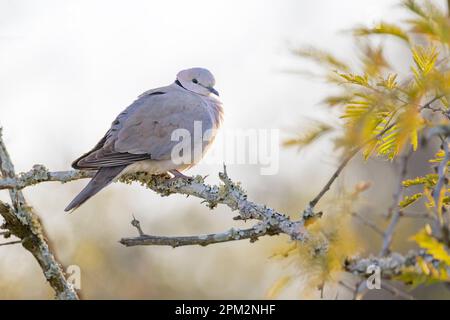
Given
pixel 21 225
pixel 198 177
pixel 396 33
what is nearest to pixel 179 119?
pixel 198 177

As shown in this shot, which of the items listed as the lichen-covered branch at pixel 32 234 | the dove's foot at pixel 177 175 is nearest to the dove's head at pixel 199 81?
the dove's foot at pixel 177 175

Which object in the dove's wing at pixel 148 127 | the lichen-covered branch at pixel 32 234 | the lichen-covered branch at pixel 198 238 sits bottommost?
the lichen-covered branch at pixel 32 234

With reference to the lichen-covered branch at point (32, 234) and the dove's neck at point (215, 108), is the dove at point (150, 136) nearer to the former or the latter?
the dove's neck at point (215, 108)

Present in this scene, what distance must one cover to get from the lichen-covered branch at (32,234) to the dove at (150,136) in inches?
12.3

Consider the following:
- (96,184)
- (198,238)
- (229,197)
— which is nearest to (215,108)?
(96,184)

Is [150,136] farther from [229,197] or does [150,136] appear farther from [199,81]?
[229,197]

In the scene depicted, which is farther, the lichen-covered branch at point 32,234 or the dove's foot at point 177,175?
the dove's foot at point 177,175

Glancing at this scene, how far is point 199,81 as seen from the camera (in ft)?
22.1

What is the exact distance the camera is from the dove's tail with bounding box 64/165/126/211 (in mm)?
5137

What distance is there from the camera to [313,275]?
2.79 m

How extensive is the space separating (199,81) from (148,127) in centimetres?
109

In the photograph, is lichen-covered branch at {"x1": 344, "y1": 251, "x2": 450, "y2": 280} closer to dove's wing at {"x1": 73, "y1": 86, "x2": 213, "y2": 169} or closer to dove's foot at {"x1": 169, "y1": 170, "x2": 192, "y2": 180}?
dove's foot at {"x1": 169, "y1": 170, "x2": 192, "y2": 180}

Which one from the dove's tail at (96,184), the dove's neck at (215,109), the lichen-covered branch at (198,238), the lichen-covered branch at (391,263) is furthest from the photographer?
the dove's neck at (215,109)

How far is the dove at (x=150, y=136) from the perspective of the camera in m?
5.38
